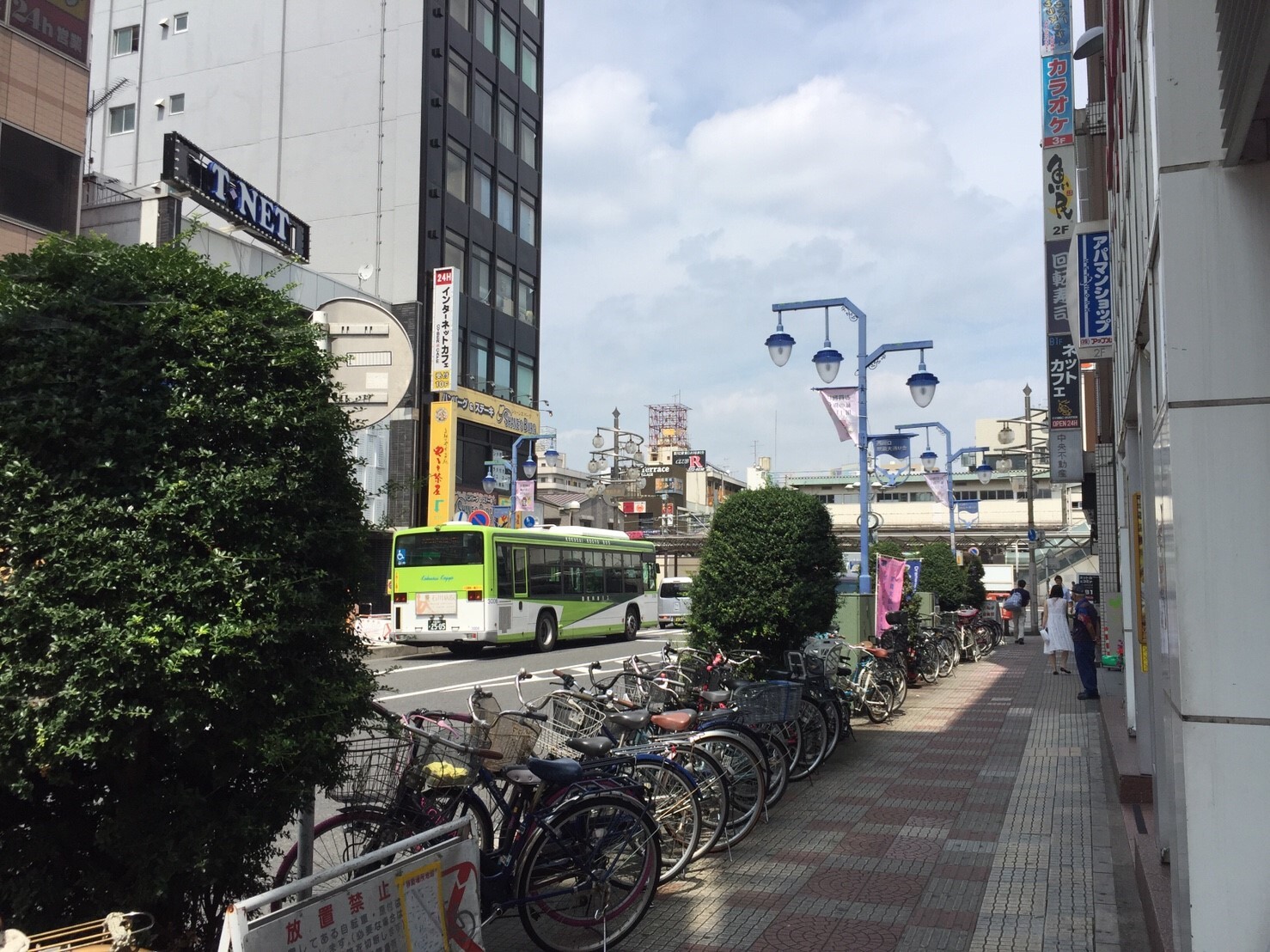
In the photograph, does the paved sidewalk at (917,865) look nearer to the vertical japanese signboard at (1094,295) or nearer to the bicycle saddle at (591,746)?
the bicycle saddle at (591,746)

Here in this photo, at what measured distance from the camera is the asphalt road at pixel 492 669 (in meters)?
13.9

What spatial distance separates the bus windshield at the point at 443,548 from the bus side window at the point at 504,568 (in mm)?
466

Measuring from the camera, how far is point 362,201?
36.7m

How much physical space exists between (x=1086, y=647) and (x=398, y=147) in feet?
100.0

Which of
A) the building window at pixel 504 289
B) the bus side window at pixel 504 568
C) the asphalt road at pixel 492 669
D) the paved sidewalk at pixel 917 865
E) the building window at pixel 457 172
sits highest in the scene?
the building window at pixel 457 172

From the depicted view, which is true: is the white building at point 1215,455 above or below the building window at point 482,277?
below

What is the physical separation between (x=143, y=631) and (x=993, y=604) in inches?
1281

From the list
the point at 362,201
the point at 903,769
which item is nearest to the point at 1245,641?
the point at 903,769

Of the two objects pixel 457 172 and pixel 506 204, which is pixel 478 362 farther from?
pixel 506 204

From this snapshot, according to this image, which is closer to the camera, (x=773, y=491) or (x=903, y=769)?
(x=903, y=769)

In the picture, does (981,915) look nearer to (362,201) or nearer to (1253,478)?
(1253,478)

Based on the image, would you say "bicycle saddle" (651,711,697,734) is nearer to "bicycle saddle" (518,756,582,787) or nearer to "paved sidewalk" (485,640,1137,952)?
"paved sidewalk" (485,640,1137,952)

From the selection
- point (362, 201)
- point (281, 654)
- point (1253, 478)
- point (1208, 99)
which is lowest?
point (281, 654)

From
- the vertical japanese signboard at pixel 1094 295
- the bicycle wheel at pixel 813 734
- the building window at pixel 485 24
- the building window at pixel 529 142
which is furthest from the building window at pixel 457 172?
the bicycle wheel at pixel 813 734
